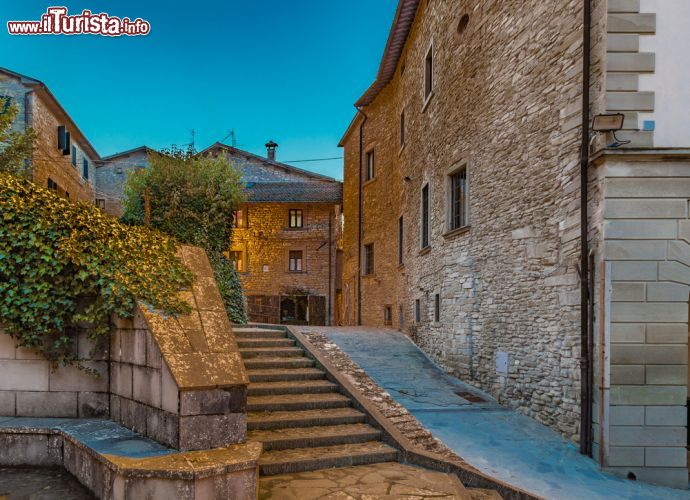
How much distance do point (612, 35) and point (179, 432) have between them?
6.29 m

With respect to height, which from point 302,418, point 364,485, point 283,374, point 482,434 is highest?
point 283,374

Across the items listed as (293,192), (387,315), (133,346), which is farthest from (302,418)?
(293,192)

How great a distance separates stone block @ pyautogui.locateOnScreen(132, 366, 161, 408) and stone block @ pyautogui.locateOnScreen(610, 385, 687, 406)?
484cm

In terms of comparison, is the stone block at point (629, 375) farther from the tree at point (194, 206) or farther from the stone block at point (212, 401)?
the tree at point (194, 206)

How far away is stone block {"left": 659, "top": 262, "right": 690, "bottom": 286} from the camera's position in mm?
5406

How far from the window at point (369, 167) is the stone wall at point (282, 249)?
5.15 meters

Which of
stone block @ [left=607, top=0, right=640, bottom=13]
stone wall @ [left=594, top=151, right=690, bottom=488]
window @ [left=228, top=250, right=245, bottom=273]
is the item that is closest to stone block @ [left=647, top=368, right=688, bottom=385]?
stone wall @ [left=594, top=151, right=690, bottom=488]

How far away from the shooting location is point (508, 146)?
7715 mm

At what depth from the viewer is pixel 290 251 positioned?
76.8 ft

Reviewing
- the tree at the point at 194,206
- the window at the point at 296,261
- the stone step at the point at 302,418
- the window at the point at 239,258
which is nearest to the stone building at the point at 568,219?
the stone step at the point at 302,418

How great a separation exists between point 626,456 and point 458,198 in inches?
228

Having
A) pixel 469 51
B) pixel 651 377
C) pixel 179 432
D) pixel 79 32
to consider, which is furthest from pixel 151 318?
pixel 79 32

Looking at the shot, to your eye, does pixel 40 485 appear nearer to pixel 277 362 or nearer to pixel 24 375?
pixel 24 375

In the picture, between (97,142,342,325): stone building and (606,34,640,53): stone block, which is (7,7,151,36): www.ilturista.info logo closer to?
(606,34,640,53): stone block
